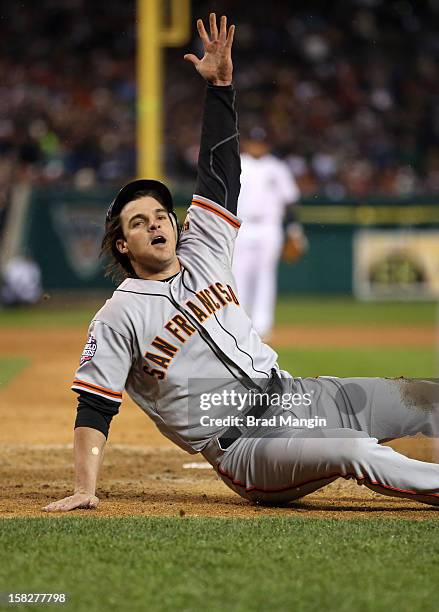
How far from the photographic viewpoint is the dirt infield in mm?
4176

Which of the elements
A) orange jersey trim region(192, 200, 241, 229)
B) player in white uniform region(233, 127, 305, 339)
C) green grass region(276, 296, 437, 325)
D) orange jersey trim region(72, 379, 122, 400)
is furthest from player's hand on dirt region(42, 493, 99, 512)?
green grass region(276, 296, 437, 325)

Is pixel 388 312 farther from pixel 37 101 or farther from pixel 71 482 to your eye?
pixel 71 482

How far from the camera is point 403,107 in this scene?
19.7 metres

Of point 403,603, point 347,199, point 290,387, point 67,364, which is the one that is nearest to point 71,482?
point 290,387

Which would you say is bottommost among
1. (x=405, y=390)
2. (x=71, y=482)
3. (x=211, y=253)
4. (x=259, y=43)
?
(x=71, y=482)

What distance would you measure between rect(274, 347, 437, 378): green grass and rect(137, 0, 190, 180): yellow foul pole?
2.35 metres

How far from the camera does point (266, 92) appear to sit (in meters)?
18.2

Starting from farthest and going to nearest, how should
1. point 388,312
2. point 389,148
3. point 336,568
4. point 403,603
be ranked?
point 389,148
point 388,312
point 336,568
point 403,603

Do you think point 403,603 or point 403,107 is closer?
point 403,603

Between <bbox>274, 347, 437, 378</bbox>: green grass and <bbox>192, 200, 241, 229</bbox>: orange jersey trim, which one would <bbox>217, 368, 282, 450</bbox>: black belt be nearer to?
<bbox>192, 200, 241, 229</bbox>: orange jersey trim

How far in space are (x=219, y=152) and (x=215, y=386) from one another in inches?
38.0

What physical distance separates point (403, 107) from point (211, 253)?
16024mm

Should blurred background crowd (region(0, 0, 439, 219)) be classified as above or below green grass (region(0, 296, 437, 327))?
above

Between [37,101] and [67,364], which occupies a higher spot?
[37,101]
